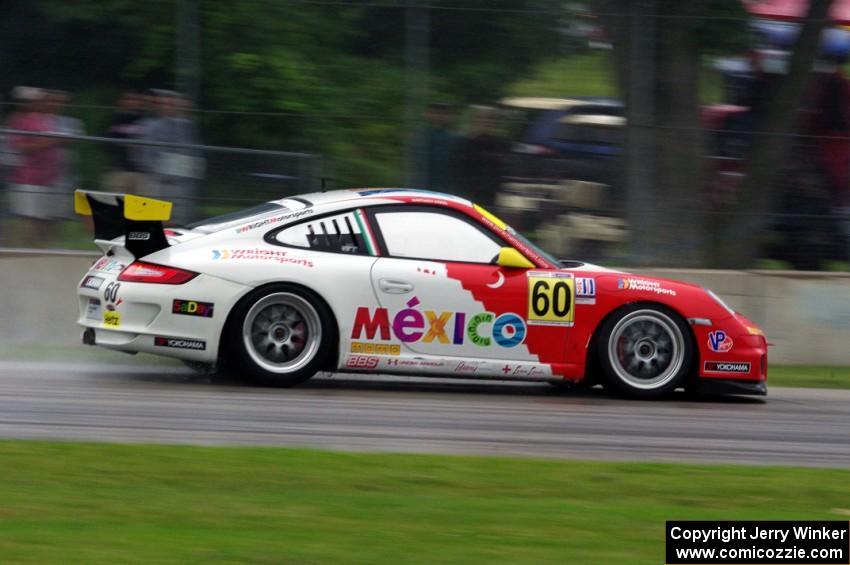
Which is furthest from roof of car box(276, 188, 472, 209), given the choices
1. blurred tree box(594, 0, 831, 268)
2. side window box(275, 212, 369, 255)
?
blurred tree box(594, 0, 831, 268)

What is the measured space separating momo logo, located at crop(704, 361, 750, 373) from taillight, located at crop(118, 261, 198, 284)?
143 inches

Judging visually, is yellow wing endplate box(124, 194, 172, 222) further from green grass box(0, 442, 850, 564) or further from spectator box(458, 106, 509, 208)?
spectator box(458, 106, 509, 208)

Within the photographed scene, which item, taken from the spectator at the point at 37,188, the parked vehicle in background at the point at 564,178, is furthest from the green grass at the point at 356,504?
the parked vehicle in background at the point at 564,178

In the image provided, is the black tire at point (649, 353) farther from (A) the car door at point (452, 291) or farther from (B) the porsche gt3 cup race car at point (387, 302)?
(A) the car door at point (452, 291)

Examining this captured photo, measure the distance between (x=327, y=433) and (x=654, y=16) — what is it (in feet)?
22.5

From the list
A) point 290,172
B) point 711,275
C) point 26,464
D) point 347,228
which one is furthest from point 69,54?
point 26,464

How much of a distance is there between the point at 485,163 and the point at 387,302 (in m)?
3.48

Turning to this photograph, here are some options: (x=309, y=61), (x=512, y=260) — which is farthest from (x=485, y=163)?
(x=512, y=260)

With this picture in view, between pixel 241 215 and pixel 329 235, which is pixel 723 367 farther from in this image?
pixel 241 215

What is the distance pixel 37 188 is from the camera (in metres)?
11.0

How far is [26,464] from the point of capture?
5887 millimetres

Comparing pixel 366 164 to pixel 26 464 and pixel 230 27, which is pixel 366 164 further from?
pixel 26 464

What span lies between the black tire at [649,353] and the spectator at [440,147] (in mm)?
3319

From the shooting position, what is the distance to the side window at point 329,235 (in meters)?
8.95
